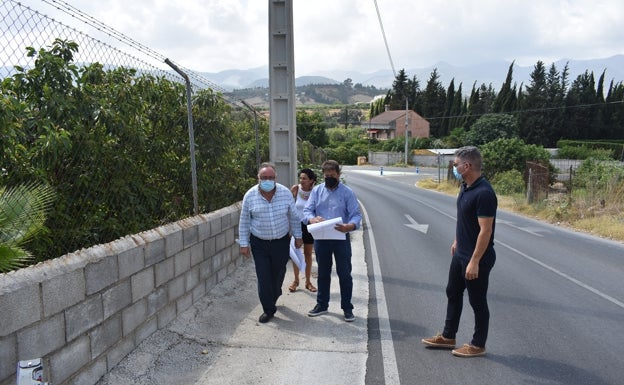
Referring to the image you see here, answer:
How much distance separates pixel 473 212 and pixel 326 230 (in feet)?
5.36

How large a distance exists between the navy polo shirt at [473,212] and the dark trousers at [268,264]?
1.88 meters

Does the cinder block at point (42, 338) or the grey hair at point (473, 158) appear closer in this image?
the cinder block at point (42, 338)

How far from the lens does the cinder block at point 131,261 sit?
4102 millimetres

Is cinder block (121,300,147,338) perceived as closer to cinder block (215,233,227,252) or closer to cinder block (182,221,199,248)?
cinder block (182,221,199,248)

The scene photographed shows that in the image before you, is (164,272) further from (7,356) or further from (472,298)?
(472,298)

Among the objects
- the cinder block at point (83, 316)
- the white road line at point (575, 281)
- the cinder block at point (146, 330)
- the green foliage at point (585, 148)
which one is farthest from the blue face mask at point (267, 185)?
the green foliage at point (585, 148)

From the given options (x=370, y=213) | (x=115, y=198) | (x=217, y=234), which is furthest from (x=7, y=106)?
(x=370, y=213)

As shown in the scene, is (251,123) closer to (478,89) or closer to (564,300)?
(564,300)

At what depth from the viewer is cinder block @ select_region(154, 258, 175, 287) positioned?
4.77 meters

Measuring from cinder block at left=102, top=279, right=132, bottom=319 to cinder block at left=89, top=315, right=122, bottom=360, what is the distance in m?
0.07

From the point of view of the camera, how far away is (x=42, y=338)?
3.20 metres

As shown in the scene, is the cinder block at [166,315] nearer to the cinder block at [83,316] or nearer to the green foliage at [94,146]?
the green foliage at [94,146]

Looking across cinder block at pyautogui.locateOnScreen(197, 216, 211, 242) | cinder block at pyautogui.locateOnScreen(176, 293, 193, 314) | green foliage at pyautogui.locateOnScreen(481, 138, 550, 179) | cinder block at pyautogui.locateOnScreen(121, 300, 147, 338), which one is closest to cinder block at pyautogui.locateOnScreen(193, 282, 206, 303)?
cinder block at pyautogui.locateOnScreen(176, 293, 193, 314)

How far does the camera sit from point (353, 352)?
484cm
